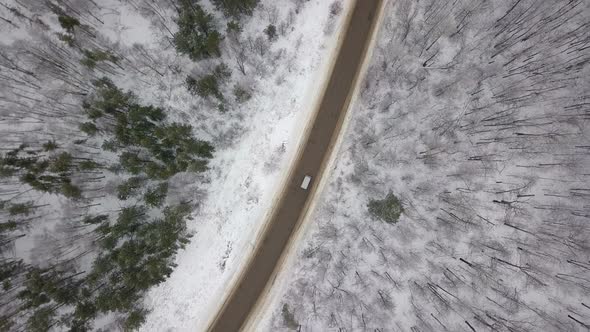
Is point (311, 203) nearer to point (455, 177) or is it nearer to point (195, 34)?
point (455, 177)

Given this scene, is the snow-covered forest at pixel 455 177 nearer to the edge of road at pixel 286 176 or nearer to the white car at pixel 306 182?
the white car at pixel 306 182

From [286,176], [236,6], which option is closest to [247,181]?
[286,176]

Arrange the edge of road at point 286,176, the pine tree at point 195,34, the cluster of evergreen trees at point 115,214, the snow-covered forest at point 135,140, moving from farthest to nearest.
Answer: the edge of road at point 286,176, the snow-covered forest at point 135,140, the pine tree at point 195,34, the cluster of evergreen trees at point 115,214

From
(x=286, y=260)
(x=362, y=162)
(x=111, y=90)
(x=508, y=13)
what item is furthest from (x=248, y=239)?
(x=508, y=13)

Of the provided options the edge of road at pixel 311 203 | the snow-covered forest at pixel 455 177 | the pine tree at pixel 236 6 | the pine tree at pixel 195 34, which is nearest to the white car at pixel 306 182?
the edge of road at pixel 311 203

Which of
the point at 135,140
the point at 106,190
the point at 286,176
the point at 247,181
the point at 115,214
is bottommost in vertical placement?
the point at 115,214

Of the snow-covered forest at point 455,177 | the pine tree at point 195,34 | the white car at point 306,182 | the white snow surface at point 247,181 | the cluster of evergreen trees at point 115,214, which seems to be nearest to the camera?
the cluster of evergreen trees at point 115,214
